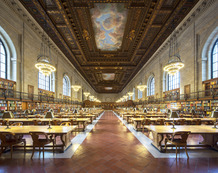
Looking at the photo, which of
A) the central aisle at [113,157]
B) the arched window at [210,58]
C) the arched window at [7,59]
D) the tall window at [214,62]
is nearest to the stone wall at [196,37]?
the arched window at [210,58]

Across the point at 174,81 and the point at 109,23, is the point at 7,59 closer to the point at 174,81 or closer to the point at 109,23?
the point at 109,23

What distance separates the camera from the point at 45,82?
14.7 meters

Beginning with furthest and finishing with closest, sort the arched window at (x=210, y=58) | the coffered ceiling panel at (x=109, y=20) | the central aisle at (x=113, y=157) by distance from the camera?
the arched window at (x=210, y=58) < the coffered ceiling panel at (x=109, y=20) < the central aisle at (x=113, y=157)

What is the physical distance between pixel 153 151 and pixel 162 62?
46.2 feet

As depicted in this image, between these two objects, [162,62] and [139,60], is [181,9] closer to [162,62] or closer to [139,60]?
[162,62]

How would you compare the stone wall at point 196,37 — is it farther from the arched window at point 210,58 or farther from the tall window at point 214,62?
the tall window at point 214,62

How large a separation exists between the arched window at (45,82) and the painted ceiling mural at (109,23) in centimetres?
699

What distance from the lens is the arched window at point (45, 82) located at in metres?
13.5

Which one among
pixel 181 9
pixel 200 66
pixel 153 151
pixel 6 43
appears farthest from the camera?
pixel 200 66

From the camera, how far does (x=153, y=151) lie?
4.14m

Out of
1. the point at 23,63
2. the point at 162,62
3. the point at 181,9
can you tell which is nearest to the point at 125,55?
the point at 162,62

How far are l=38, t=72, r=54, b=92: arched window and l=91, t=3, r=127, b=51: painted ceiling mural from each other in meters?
6.99

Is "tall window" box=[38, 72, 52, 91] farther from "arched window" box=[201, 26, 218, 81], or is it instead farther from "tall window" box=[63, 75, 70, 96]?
"arched window" box=[201, 26, 218, 81]

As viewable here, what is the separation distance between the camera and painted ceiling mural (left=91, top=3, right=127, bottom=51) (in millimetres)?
9219
